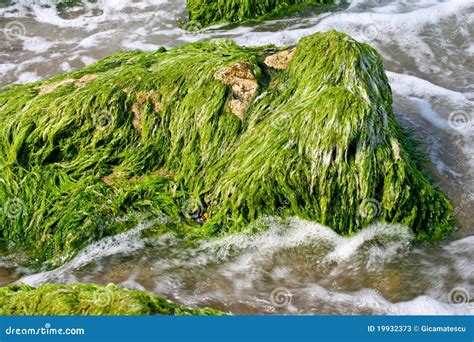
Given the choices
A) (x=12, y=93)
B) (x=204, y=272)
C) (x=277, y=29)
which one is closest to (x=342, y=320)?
(x=204, y=272)

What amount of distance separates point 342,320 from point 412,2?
751 cm

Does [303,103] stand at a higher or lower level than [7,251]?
higher

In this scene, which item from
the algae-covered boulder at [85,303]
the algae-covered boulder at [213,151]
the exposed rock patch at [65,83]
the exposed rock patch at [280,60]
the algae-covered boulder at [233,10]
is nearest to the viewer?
the algae-covered boulder at [85,303]

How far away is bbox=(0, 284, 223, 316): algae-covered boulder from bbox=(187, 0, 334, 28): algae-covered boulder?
247 inches

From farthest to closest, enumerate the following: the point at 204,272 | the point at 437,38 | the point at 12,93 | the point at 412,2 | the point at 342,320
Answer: the point at 412,2 → the point at 437,38 → the point at 12,93 → the point at 204,272 → the point at 342,320

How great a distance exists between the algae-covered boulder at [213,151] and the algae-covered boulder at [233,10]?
321 cm

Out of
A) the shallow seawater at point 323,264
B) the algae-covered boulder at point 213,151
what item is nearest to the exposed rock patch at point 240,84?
the algae-covered boulder at point 213,151

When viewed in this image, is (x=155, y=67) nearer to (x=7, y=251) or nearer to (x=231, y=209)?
(x=231, y=209)

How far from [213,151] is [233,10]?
426 centimetres

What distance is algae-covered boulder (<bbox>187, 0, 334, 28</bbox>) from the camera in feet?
29.3

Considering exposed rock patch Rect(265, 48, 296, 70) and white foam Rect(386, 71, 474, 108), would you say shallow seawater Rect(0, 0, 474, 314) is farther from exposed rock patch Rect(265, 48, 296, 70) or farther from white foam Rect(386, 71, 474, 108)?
exposed rock patch Rect(265, 48, 296, 70)

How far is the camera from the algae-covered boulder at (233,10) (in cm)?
892

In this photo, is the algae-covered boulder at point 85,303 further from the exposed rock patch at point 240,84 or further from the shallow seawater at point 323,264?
the exposed rock patch at point 240,84

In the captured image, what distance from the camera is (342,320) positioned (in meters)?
3.64
